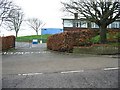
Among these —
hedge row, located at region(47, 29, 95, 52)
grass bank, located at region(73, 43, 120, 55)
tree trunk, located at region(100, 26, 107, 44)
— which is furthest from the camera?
tree trunk, located at region(100, 26, 107, 44)

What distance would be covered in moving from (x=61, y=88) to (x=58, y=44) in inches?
839

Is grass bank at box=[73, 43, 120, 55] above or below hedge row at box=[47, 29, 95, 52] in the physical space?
below

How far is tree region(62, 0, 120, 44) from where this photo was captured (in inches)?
1033

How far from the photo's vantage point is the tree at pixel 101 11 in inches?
1033

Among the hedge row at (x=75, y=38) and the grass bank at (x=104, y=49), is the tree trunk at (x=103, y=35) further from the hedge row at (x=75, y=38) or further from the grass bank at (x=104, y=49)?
the grass bank at (x=104, y=49)

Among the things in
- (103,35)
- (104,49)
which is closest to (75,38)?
(103,35)

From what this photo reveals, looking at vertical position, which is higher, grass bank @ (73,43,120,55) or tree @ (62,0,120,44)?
tree @ (62,0,120,44)

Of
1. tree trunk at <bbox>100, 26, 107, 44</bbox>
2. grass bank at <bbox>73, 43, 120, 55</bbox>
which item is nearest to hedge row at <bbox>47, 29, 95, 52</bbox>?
tree trunk at <bbox>100, 26, 107, 44</bbox>

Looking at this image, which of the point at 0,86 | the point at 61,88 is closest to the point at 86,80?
the point at 61,88

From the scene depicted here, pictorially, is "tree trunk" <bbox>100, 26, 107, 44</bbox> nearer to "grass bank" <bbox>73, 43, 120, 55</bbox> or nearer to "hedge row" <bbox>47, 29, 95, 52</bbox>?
"hedge row" <bbox>47, 29, 95, 52</bbox>

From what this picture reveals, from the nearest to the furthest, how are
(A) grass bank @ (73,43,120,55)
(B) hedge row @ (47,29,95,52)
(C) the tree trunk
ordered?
1. (A) grass bank @ (73,43,120,55)
2. (B) hedge row @ (47,29,95,52)
3. (C) the tree trunk

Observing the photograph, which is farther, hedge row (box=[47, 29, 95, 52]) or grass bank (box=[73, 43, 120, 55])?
hedge row (box=[47, 29, 95, 52])

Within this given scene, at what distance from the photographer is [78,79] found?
936 centimetres

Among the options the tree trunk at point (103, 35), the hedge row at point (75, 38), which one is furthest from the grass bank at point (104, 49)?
the tree trunk at point (103, 35)
